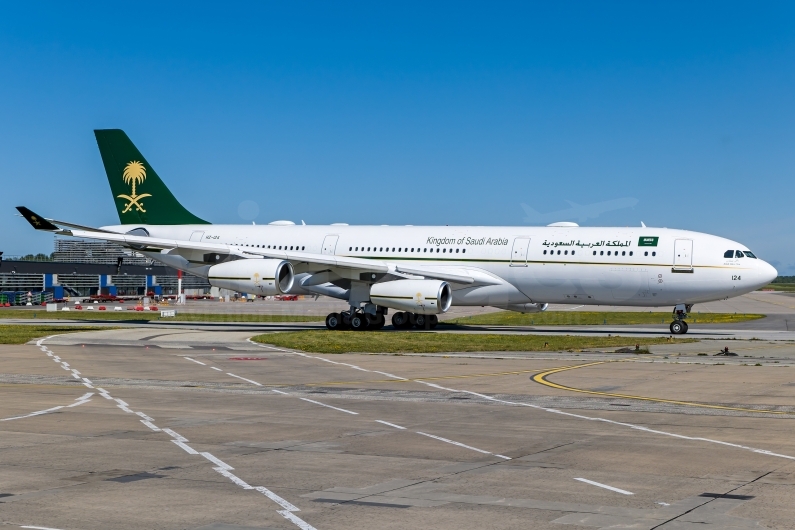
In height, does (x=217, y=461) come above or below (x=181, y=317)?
below

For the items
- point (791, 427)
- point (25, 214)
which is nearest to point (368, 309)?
point (25, 214)

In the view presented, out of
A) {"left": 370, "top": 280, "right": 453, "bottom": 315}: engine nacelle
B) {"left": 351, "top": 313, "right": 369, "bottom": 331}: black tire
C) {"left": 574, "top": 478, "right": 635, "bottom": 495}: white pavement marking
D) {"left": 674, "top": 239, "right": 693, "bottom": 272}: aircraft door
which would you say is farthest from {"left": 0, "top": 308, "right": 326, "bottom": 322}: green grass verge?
{"left": 574, "top": 478, "right": 635, "bottom": 495}: white pavement marking

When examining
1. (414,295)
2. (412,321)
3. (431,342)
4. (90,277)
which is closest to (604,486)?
(431,342)

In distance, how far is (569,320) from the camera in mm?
58844

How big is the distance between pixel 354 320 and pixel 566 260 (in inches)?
433

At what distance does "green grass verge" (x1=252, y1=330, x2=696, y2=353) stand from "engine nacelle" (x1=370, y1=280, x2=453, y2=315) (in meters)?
1.42

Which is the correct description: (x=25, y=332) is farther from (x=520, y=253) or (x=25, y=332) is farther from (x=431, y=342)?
(x=520, y=253)

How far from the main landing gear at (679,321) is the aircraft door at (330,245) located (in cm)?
1771

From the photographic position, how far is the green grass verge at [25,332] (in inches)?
1516

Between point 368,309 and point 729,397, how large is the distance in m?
27.1

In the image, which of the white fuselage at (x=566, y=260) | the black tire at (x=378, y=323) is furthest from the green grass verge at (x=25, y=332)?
the black tire at (x=378, y=323)

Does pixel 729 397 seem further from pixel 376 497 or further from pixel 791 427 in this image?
pixel 376 497

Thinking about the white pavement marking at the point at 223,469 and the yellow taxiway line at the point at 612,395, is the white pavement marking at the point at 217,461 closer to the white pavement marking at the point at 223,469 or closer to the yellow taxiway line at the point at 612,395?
the white pavement marking at the point at 223,469

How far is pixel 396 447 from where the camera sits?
14461mm
